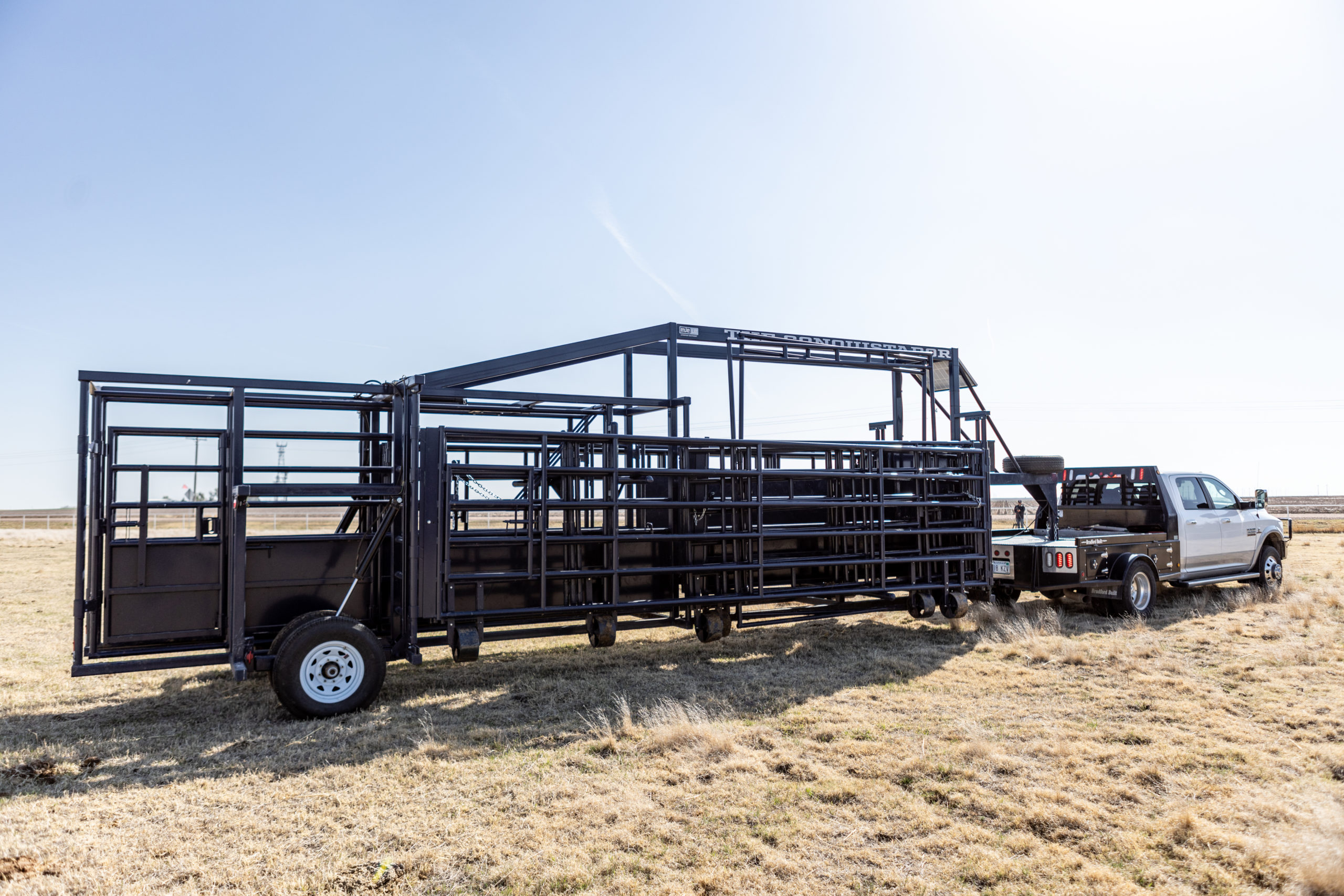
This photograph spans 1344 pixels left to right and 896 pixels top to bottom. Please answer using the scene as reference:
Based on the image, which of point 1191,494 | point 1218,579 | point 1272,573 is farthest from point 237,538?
point 1272,573

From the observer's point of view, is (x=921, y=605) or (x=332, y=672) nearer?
(x=332, y=672)

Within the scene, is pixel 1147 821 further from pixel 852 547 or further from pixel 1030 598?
pixel 1030 598

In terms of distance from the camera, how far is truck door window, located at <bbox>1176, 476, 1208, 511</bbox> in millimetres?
11953

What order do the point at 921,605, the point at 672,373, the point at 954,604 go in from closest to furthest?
1. the point at 672,373
2. the point at 921,605
3. the point at 954,604

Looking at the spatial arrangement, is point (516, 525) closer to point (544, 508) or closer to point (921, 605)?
point (544, 508)

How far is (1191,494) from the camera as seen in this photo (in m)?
12.2

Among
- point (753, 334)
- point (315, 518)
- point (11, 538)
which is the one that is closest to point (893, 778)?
point (753, 334)

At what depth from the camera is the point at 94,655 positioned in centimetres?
617

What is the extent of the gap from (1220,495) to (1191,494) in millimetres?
964

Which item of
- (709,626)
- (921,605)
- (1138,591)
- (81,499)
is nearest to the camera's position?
(81,499)

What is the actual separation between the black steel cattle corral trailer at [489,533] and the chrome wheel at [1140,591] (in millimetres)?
2883

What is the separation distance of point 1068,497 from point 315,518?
146 feet

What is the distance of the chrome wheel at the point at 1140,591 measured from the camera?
35.1 ft

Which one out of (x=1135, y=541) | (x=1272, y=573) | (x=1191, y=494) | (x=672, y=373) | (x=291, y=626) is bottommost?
(x=1272, y=573)
